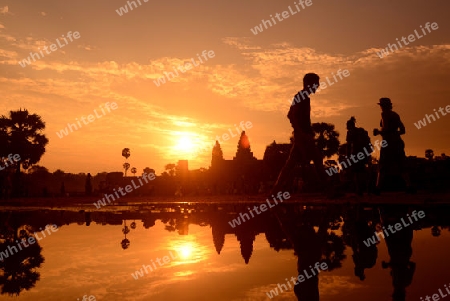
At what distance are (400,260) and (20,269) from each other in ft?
12.5

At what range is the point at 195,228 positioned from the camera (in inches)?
306

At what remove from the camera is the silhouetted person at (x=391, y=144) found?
12664mm

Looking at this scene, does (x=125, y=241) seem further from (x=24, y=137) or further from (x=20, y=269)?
(x=24, y=137)

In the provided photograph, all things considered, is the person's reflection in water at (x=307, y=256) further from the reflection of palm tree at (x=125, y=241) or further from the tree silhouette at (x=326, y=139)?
the tree silhouette at (x=326, y=139)

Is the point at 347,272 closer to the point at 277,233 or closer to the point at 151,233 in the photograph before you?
the point at 277,233

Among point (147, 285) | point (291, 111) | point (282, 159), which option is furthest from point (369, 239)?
point (282, 159)

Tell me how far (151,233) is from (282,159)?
45.9m

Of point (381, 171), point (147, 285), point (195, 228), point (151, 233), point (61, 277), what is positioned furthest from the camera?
point (381, 171)

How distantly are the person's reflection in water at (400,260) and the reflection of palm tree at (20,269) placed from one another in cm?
288

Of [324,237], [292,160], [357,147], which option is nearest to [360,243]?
[324,237]

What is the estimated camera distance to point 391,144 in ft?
42.0
